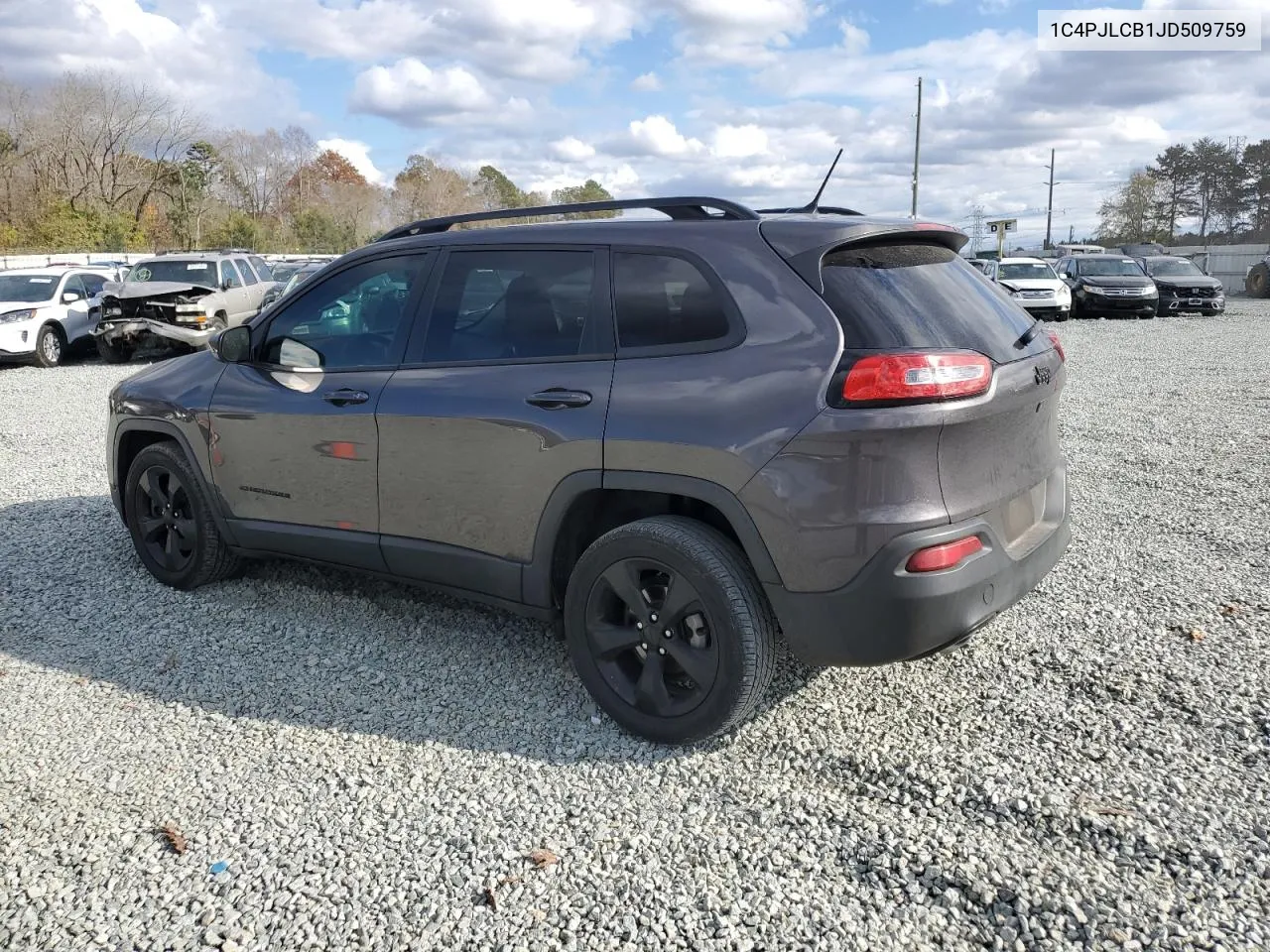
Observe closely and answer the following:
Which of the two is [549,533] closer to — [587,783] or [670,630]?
[670,630]

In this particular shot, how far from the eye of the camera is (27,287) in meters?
16.4

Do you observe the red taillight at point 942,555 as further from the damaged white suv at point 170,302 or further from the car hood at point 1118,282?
the car hood at point 1118,282

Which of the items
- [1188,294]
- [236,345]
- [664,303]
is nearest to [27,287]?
[236,345]

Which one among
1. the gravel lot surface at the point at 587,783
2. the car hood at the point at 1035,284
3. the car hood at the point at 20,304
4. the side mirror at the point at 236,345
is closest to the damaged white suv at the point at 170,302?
the car hood at the point at 20,304

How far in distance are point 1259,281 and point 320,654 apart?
36.7 meters

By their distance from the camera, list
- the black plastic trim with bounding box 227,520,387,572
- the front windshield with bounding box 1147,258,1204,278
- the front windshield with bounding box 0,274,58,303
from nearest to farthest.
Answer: the black plastic trim with bounding box 227,520,387,572 → the front windshield with bounding box 0,274,58,303 → the front windshield with bounding box 1147,258,1204,278

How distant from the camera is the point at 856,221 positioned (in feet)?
10.6

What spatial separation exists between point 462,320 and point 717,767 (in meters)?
1.92

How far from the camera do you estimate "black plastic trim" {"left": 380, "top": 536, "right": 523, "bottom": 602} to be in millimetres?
3688

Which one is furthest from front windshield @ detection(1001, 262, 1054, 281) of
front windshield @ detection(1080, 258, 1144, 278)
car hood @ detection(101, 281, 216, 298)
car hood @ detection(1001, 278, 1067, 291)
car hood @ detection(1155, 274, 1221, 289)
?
car hood @ detection(101, 281, 216, 298)

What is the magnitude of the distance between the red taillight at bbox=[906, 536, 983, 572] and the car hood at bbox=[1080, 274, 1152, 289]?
23.0 m

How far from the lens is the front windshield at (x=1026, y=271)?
23.1 m

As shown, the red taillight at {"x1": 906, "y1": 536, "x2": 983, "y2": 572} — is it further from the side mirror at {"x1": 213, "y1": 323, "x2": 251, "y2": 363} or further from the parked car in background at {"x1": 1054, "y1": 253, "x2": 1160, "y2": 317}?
the parked car in background at {"x1": 1054, "y1": 253, "x2": 1160, "y2": 317}

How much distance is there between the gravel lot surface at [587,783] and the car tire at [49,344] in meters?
12.7
